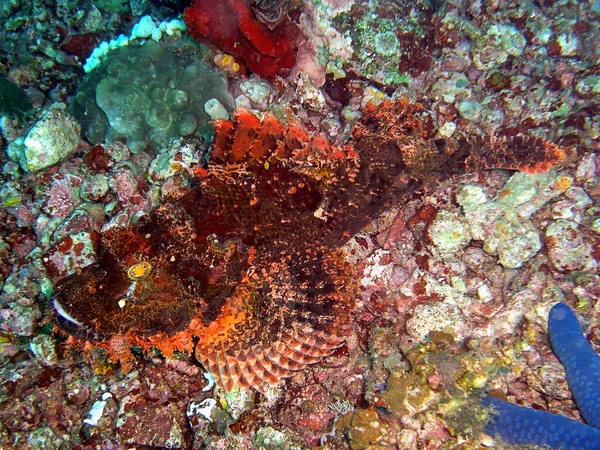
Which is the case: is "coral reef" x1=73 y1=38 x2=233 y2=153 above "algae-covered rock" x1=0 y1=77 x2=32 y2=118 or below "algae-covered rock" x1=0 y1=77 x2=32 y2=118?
above

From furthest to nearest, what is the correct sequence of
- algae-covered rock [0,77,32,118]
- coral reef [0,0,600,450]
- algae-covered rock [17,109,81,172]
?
algae-covered rock [0,77,32,118], algae-covered rock [17,109,81,172], coral reef [0,0,600,450]

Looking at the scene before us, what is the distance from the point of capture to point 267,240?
444 cm

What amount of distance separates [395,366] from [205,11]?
205 inches

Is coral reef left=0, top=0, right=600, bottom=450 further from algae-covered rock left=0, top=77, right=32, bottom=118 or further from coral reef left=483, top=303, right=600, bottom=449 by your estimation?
algae-covered rock left=0, top=77, right=32, bottom=118

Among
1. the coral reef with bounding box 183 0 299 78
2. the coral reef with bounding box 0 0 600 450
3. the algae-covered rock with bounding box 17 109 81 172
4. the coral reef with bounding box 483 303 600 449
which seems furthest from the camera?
the algae-covered rock with bounding box 17 109 81 172

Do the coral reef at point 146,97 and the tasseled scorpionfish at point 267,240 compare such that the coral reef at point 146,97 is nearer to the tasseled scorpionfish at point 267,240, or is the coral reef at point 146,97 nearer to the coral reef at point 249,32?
the coral reef at point 249,32

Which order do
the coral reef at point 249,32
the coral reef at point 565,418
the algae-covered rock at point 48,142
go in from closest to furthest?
the coral reef at point 565,418, the coral reef at point 249,32, the algae-covered rock at point 48,142

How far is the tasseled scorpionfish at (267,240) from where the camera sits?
3.93 m

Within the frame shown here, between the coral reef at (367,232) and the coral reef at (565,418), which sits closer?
the coral reef at (565,418)

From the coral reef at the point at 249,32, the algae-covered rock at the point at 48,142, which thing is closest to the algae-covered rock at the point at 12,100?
the algae-covered rock at the point at 48,142

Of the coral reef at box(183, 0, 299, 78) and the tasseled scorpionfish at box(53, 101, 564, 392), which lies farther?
the coral reef at box(183, 0, 299, 78)

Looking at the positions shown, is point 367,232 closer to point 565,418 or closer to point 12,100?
point 565,418

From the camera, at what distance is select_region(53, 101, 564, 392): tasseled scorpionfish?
3934 millimetres

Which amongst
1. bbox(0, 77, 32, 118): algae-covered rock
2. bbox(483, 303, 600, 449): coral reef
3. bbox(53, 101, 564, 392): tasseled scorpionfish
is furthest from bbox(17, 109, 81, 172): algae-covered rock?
bbox(483, 303, 600, 449): coral reef
